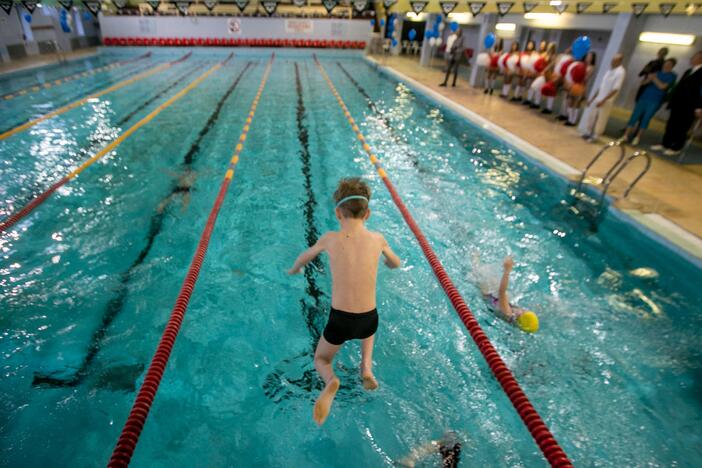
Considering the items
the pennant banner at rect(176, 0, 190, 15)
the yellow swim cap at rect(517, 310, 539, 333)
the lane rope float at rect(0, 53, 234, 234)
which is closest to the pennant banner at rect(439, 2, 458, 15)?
the lane rope float at rect(0, 53, 234, 234)

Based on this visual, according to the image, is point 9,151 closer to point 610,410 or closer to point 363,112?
point 363,112

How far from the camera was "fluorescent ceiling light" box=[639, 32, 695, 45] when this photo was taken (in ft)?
28.0

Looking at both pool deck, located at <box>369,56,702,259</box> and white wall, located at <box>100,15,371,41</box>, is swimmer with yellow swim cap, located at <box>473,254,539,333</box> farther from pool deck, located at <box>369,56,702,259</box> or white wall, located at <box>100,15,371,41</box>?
white wall, located at <box>100,15,371,41</box>

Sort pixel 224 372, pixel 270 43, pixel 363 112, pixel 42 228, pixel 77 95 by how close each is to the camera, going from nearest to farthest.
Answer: pixel 224 372 → pixel 42 228 → pixel 363 112 → pixel 77 95 → pixel 270 43

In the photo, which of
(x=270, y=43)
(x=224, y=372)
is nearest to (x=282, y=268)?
(x=224, y=372)

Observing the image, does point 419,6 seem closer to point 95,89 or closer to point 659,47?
point 659,47

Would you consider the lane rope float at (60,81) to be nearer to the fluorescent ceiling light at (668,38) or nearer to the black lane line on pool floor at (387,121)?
the black lane line on pool floor at (387,121)

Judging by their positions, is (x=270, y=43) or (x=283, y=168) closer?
(x=283, y=168)

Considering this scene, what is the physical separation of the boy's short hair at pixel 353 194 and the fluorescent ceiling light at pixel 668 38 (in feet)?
32.9

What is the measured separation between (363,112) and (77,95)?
7955mm

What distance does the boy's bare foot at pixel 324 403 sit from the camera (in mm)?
1912

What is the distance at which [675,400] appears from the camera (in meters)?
2.66

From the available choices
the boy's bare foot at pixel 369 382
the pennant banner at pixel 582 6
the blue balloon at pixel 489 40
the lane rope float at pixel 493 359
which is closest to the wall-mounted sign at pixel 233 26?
the blue balloon at pixel 489 40

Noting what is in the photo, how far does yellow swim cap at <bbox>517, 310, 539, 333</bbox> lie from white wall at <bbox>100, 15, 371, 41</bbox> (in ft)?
71.9
